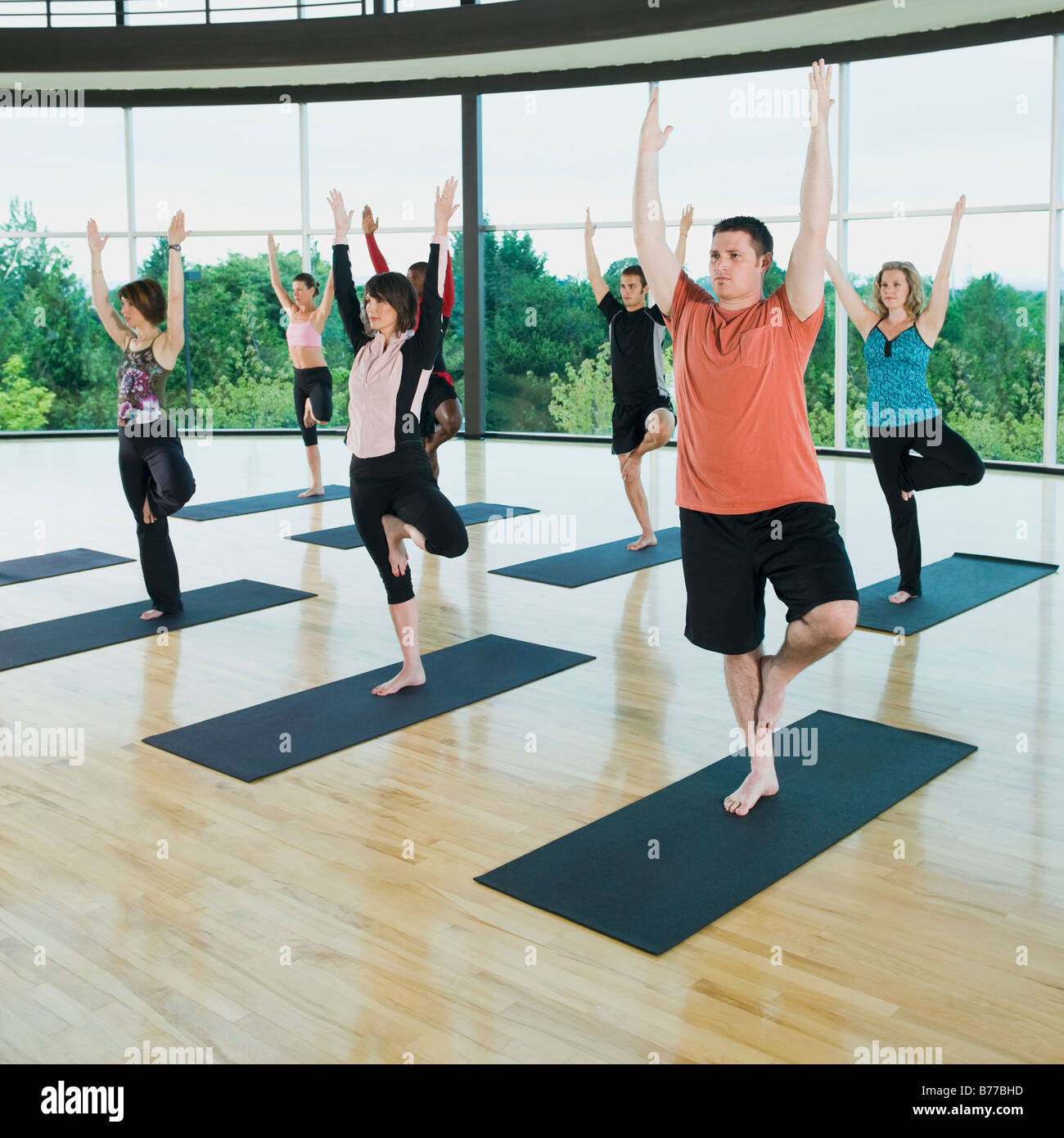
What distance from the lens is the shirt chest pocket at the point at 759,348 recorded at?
275cm

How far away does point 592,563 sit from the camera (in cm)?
598

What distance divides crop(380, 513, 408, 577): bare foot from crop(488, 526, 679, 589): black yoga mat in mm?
1679

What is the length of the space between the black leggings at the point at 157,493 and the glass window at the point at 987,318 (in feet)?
20.0

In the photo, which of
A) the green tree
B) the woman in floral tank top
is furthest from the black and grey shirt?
the green tree

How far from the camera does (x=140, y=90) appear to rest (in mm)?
10711

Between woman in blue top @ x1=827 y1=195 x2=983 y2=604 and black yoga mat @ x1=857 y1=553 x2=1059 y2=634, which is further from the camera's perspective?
black yoga mat @ x1=857 y1=553 x2=1059 y2=634

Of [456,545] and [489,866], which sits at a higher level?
[456,545]

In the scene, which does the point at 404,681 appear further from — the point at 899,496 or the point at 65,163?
the point at 65,163

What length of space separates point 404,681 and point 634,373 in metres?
2.52

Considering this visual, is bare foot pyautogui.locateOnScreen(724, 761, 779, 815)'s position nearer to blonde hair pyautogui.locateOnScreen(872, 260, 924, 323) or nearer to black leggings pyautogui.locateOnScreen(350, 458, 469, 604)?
black leggings pyautogui.locateOnScreen(350, 458, 469, 604)

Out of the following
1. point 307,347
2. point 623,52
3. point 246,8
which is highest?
point 246,8

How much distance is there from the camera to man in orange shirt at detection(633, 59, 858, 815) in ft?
9.02

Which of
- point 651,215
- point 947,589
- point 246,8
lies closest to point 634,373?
point 947,589
